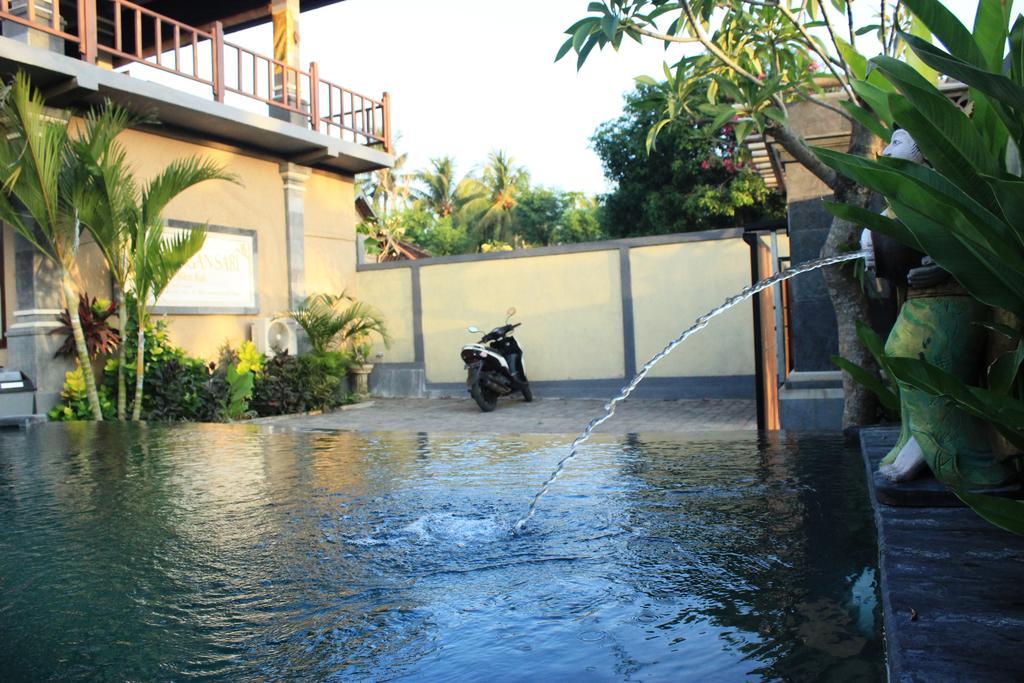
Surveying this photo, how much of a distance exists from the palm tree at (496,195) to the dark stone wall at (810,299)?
28.1 metres

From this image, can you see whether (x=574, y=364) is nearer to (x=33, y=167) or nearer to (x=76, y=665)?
(x=33, y=167)

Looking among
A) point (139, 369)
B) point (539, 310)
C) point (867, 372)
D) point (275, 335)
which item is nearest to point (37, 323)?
point (139, 369)

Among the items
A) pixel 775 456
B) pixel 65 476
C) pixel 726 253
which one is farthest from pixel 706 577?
pixel 726 253

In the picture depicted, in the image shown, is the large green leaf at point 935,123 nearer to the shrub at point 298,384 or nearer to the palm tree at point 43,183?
→ the palm tree at point 43,183

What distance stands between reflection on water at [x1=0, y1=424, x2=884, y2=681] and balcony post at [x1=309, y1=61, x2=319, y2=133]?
8.22 meters

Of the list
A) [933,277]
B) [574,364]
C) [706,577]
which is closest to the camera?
[706,577]

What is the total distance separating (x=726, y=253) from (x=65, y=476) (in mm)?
8066

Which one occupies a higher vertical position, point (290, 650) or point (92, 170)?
point (92, 170)

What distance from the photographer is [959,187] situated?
1366mm

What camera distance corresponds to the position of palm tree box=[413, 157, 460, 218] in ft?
130

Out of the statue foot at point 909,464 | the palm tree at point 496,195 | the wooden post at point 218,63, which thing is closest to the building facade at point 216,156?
the wooden post at point 218,63

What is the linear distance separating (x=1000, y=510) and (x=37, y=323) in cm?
902

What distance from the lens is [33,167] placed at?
7355 millimetres

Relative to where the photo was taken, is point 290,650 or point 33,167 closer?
point 290,650
